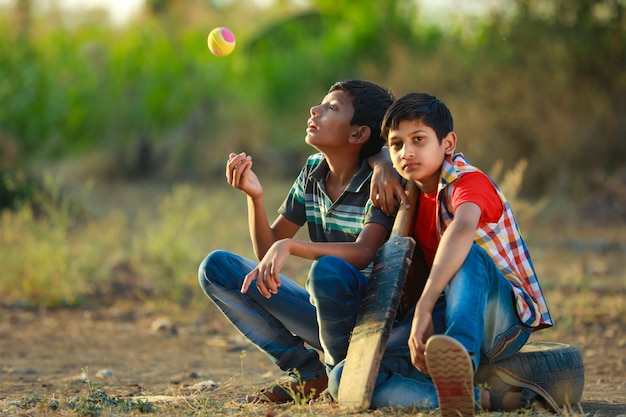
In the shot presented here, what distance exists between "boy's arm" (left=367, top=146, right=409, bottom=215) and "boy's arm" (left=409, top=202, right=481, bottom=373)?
1.10 feet

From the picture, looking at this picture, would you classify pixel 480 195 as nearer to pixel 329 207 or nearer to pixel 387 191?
pixel 387 191

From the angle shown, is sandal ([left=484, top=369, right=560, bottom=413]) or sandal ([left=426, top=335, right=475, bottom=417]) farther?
sandal ([left=484, top=369, right=560, bottom=413])

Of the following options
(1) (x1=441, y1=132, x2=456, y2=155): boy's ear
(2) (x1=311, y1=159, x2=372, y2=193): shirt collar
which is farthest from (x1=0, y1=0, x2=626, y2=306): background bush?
(1) (x1=441, y1=132, x2=456, y2=155): boy's ear

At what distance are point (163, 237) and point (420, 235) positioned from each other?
4192 mm

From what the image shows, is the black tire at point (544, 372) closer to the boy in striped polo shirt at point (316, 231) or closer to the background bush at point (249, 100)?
the boy in striped polo shirt at point (316, 231)

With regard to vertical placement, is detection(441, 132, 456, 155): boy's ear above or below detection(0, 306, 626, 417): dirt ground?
above

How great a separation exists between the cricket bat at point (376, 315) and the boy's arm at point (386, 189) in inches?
1.8

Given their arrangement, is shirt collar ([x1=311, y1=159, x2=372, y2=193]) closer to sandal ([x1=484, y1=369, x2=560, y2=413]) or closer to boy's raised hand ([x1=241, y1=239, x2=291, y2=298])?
boy's raised hand ([x1=241, y1=239, x2=291, y2=298])

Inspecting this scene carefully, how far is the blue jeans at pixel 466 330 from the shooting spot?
3.21 m

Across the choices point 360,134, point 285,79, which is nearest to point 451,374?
point 360,134

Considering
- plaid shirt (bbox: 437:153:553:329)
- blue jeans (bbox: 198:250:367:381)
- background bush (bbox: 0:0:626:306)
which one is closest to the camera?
plaid shirt (bbox: 437:153:553:329)

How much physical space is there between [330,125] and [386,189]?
0.40 meters

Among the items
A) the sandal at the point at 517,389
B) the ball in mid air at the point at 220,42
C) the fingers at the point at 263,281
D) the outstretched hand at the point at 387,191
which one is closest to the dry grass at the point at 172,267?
the sandal at the point at 517,389

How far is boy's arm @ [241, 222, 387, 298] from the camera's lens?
137 inches
